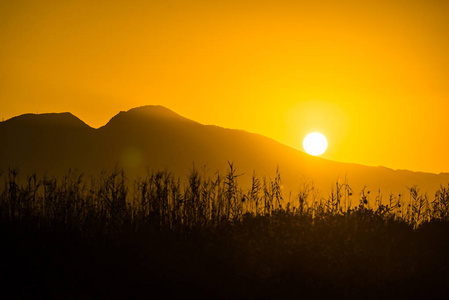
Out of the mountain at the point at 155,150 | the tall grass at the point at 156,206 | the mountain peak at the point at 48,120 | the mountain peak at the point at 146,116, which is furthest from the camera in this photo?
the mountain peak at the point at 146,116

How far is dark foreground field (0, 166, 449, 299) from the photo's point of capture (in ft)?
23.3

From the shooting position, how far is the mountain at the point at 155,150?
116 m

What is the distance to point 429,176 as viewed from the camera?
451 ft

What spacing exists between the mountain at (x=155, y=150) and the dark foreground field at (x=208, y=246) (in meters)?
98.9

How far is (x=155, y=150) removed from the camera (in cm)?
12512

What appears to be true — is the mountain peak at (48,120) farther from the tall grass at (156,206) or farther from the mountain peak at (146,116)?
the tall grass at (156,206)

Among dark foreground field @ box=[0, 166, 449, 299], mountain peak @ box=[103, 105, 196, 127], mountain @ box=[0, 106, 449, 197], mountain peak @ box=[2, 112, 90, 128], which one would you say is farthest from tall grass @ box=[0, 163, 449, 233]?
mountain peak @ box=[2, 112, 90, 128]

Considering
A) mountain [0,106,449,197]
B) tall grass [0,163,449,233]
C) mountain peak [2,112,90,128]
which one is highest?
mountain peak [2,112,90,128]

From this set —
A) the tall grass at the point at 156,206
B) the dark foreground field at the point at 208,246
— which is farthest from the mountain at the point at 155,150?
the dark foreground field at the point at 208,246

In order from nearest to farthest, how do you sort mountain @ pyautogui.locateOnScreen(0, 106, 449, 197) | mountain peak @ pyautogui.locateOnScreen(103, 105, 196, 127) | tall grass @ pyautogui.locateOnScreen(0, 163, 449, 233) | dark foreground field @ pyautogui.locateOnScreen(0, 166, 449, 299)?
dark foreground field @ pyautogui.locateOnScreen(0, 166, 449, 299), tall grass @ pyautogui.locateOnScreen(0, 163, 449, 233), mountain @ pyautogui.locateOnScreen(0, 106, 449, 197), mountain peak @ pyautogui.locateOnScreen(103, 105, 196, 127)

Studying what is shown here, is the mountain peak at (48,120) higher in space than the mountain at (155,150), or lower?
higher

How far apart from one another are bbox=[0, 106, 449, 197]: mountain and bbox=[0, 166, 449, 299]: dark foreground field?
98943 millimetres

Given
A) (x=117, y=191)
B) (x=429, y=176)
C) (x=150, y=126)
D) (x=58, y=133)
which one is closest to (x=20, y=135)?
(x=58, y=133)

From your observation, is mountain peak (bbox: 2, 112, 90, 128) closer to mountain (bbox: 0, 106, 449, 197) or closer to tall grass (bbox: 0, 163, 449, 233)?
mountain (bbox: 0, 106, 449, 197)
